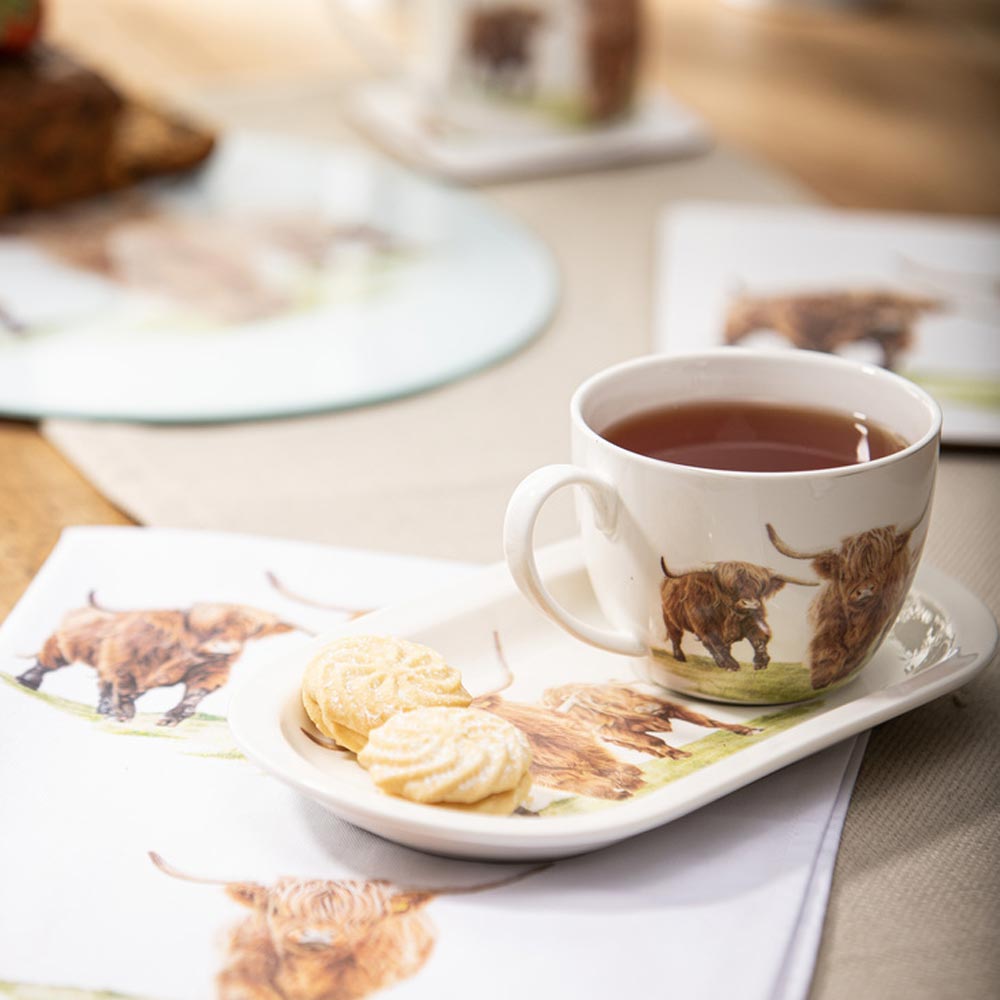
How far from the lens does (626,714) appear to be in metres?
0.39

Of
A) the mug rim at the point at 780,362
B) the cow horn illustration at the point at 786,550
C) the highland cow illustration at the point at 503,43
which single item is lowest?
the cow horn illustration at the point at 786,550

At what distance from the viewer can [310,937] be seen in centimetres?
A: 31

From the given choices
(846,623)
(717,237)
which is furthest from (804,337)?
(846,623)

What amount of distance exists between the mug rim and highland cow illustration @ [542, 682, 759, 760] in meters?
0.07

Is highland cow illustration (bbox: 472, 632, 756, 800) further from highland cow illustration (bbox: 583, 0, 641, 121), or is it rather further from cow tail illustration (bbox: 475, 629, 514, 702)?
highland cow illustration (bbox: 583, 0, 641, 121)

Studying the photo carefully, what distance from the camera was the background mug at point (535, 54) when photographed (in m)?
0.93

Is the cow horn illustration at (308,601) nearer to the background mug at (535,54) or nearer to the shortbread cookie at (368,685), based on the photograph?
the shortbread cookie at (368,685)

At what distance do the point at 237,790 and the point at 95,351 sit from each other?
1.23ft

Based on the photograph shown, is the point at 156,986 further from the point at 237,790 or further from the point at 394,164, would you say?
the point at 394,164

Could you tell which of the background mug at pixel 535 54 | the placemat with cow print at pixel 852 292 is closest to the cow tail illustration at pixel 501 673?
the placemat with cow print at pixel 852 292

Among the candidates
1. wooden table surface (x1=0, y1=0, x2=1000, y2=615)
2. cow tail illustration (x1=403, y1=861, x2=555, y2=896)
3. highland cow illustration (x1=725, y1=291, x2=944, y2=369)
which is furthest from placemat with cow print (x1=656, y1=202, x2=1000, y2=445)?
cow tail illustration (x1=403, y1=861, x2=555, y2=896)

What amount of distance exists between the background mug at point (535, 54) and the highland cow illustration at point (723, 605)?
0.65 m

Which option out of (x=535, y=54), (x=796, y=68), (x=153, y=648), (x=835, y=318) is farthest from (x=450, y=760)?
(x=796, y=68)

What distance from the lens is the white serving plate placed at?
1.04ft
